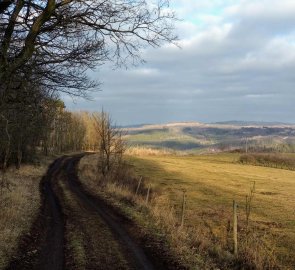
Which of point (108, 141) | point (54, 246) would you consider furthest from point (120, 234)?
point (108, 141)

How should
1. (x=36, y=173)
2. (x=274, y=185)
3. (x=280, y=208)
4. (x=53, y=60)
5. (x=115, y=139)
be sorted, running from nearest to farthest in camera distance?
(x=53, y=60) → (x=280, y=208) → (x=115, y=139) → (x=36, y=173) → (x=274, y=185)

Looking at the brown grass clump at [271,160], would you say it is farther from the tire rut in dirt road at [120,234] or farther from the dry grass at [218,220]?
the tire rut in dirt road at [120,234]

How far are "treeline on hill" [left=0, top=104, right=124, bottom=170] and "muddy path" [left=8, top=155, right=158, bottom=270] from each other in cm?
317

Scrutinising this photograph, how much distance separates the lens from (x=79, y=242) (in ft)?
45.0

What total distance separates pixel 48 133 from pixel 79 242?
55.6 metres

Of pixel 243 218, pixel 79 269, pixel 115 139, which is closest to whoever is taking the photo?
pixel 79 269

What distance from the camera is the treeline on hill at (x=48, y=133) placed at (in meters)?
16.9

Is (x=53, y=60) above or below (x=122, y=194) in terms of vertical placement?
above

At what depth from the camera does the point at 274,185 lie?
4669 centimetres

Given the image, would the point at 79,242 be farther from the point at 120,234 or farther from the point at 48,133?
the point at 48,133

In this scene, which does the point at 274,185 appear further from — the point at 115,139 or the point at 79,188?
the point at 79,188

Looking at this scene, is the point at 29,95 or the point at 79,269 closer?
the point at 79,269

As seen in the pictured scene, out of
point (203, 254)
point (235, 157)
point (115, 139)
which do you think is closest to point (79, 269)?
point (203, 254)

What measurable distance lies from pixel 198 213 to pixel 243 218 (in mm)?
2626
